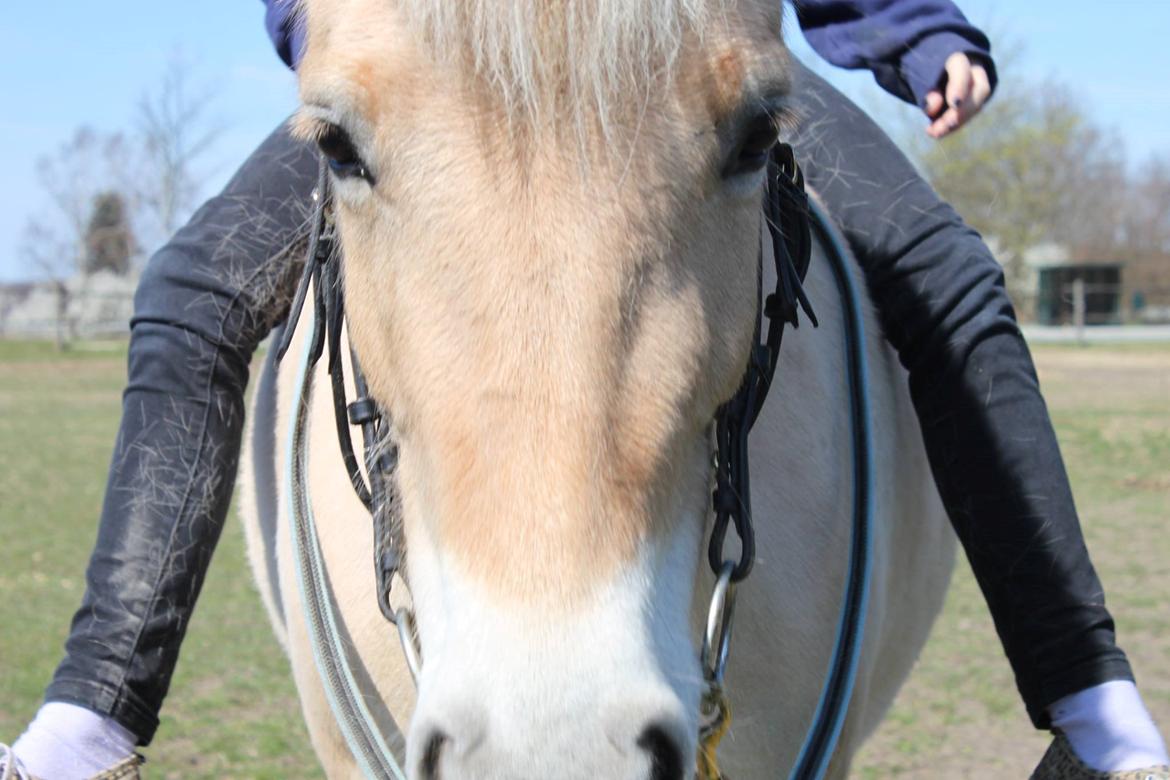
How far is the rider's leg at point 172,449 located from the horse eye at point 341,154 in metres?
0.93

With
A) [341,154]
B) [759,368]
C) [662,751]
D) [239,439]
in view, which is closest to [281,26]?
[239,439]

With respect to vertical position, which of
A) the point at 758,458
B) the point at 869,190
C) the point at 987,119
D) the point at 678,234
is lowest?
the point at 987,119

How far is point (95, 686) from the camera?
237 cm

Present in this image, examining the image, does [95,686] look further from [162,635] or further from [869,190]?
[869,190]

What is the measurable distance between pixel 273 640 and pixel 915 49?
5718mm

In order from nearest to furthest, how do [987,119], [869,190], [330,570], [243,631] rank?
[330,570] < [869,190] < [243,631] < [987,119]

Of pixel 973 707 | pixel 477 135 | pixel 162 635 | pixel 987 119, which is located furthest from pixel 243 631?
pixel 987 119

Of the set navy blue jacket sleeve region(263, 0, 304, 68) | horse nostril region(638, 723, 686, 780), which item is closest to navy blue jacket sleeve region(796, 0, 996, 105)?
navy blue jacket sleeve region(263, 0, 304, 68)

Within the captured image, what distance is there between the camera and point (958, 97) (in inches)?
92.0

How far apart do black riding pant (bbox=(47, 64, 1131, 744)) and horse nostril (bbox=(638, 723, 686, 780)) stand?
1.31 metres

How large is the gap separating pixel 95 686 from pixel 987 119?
43.3 metres

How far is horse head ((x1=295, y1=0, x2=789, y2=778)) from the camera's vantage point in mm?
1318

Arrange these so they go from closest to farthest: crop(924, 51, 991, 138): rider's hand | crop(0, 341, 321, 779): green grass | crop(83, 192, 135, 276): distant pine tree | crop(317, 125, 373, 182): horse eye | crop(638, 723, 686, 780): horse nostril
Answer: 1. crop(638, 723, 686, 780): horse nostril
2. crop(317, 125, 373, 182): horse eye
3. crop(924, 51, 991, 138): rider's hand
4. crop(0, 341, 321, 779): green grass
5. crop(83, 192, 135, 276): distant pine tree

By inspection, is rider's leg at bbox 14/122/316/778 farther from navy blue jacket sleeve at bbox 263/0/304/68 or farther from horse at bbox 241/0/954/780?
horse at bbox 241/0/954/780
